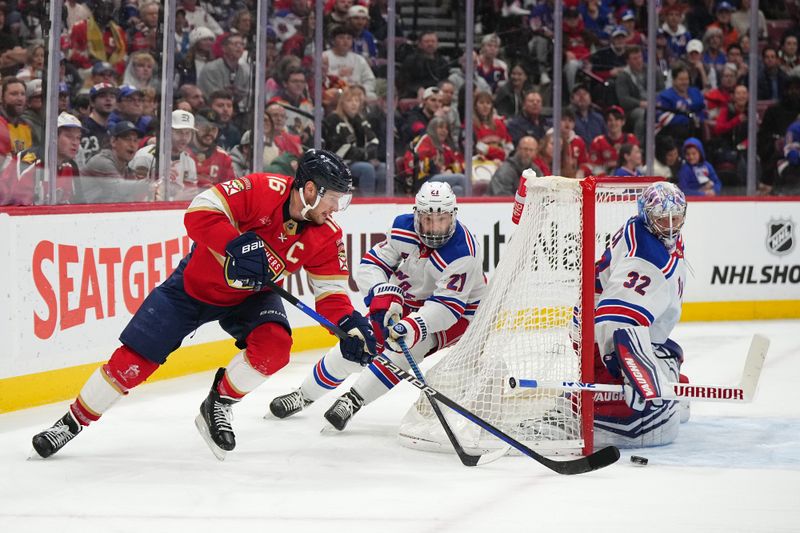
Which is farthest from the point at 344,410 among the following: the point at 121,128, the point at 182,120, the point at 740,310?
the point at 740,310

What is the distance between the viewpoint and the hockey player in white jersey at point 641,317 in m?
3.71

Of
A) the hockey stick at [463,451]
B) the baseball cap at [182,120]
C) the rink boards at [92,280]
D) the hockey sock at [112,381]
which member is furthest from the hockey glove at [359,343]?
the baseball cap at [182,120]

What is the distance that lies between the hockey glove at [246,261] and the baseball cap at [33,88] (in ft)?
6.53

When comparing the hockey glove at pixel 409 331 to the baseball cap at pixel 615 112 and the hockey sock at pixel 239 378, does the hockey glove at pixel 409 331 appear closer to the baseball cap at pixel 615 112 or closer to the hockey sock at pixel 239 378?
the hockey sock at pixel 239 378

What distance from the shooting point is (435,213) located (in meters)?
4.00

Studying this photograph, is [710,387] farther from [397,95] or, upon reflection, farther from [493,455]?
[397,95]

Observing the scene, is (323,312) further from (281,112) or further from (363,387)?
(281,112)

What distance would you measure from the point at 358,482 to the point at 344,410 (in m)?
0.73

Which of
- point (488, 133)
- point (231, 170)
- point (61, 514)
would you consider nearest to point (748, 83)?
point (488, 133)

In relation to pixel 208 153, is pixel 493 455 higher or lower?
lower

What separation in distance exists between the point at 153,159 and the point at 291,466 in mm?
2524

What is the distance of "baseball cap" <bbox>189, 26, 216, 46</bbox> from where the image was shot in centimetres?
596

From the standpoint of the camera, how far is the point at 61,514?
3.00 m

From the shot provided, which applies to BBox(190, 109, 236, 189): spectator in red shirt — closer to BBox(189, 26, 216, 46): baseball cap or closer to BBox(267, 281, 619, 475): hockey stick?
BBox(189, 26, 216, 46): baseball cap
